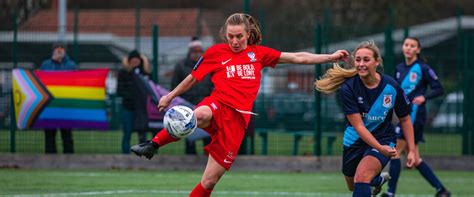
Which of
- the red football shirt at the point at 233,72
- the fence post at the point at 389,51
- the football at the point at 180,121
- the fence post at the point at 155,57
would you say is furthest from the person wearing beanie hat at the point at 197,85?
the football at the point at 180,121

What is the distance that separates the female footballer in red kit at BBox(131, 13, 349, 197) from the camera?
1039 cm

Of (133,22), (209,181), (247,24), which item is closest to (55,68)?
(247,24)

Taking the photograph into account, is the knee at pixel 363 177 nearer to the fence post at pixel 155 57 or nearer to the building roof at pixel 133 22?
the fence post at pixel 155 57

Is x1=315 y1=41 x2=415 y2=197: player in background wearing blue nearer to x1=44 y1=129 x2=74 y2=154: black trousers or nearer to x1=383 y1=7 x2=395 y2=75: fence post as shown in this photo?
x1=383 y1=7 x2=395 y2=75: fence post

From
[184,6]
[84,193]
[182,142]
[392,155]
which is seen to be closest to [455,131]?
[182,142]

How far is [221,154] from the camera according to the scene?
1040cm

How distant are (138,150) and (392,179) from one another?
14.9 ft

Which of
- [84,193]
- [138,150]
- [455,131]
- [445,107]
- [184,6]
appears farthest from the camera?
[184,6]

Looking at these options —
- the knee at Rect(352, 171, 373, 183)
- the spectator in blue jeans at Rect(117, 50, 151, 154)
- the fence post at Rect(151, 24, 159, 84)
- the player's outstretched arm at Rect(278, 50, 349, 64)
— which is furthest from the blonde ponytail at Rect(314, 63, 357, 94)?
the fence post at Rect(151, 24, 159, 84)

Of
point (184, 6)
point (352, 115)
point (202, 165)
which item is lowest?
point (202, 165)

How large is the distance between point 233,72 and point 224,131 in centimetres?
62

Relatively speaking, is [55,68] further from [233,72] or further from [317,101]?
[233,72]

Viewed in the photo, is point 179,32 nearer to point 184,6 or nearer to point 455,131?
point 455,131

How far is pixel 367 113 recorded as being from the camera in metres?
10.8
